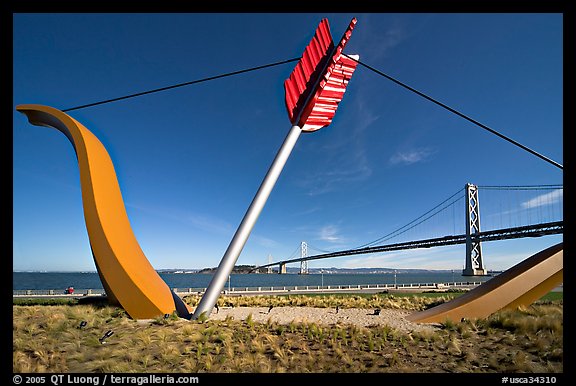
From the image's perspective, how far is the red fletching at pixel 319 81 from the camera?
611 cm

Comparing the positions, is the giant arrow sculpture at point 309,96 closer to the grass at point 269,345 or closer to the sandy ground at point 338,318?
the grass at point 269,345

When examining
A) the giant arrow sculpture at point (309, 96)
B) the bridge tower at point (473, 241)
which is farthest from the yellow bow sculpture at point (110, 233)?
the bridge tower at point (473, 241)

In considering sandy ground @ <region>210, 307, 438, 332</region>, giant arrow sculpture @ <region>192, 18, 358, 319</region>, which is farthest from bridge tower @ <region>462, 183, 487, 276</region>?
giant arrow sculpture @ <region>192, 18, 358, 319</region>

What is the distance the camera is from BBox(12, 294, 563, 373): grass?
373 centimetres

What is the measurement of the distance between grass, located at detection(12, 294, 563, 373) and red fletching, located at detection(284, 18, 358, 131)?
4009 millimetres

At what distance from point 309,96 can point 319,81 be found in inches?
15.7

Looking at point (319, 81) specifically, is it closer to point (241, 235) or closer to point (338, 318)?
point (241, 235)

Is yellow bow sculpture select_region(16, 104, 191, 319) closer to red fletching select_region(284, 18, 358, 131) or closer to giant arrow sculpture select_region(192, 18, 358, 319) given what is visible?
giant arrow sculpture select_region(192, 18, 358, 319)

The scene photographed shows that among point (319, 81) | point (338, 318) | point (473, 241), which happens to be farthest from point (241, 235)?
point (473, 241)
